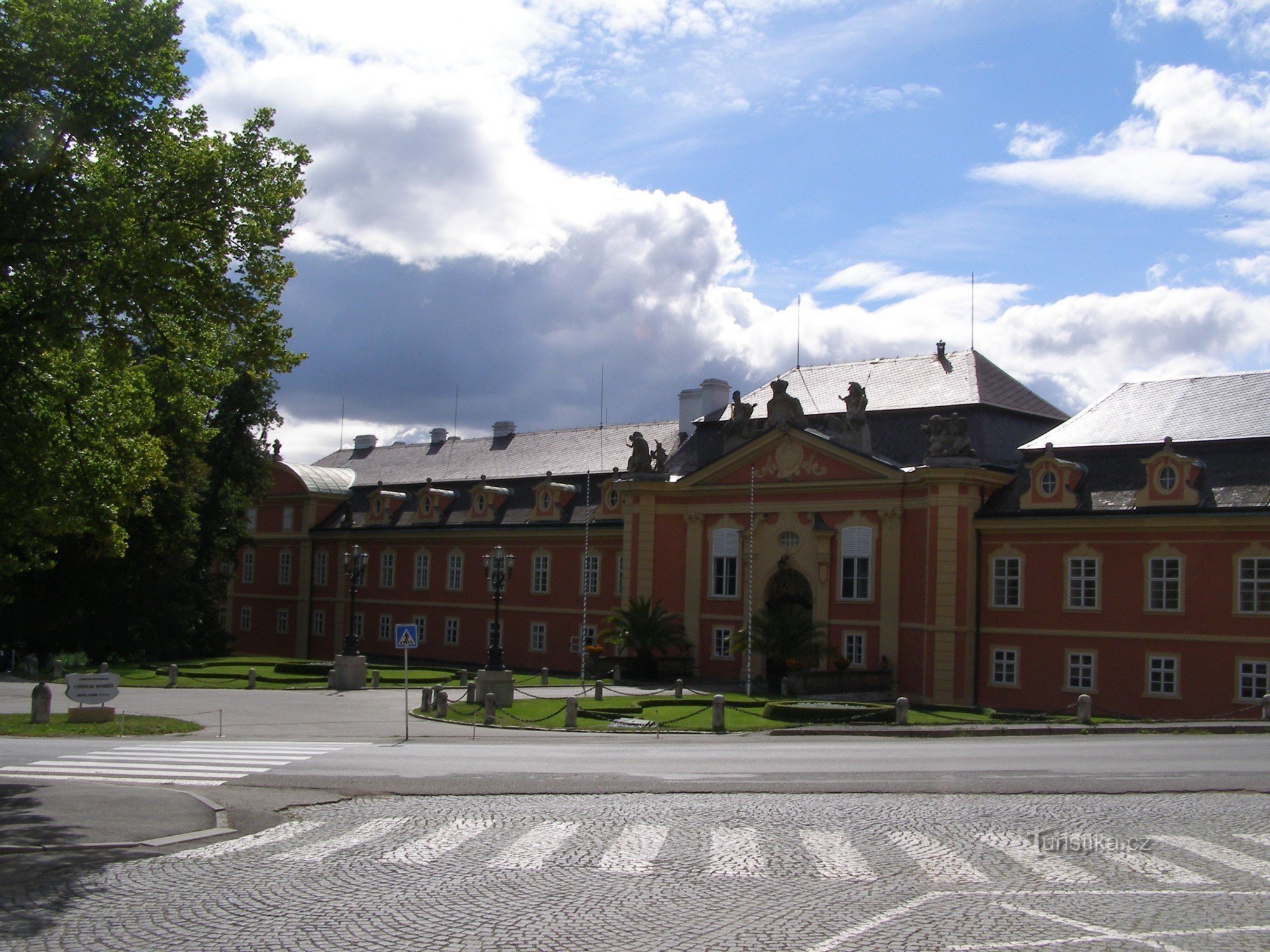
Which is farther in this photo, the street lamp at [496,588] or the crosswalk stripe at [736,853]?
the street lamp at [496,588]

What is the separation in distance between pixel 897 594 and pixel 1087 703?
1187 centimetres

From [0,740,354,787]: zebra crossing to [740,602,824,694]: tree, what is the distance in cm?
2094

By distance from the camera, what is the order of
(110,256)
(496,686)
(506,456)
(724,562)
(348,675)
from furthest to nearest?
1. (506,456)
2. (724,562)
3. (348,675)
4. (496,686)
5. (110,256)

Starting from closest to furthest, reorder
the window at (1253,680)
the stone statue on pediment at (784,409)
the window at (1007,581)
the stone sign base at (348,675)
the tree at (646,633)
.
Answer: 1. the window at (1253,680)
2. the window at (1007,581)
3. the stone sign base at (348,675)
4. the stone statue on pediment at (784,409)
5. the tree at (646,633)

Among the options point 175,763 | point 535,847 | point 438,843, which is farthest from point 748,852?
point 175,763

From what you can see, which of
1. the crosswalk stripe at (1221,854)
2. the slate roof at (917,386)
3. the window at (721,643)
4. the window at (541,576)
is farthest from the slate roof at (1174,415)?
the crosswalk stripe at (1221,854)

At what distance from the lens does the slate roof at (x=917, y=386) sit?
4322 cm

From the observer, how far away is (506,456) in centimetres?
6106

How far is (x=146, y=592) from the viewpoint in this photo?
173ft

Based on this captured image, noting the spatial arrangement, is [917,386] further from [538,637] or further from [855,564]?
[538,637]

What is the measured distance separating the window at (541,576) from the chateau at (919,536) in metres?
0.13

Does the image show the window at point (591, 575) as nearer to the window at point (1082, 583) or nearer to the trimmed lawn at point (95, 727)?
the window at point (1082, 583)

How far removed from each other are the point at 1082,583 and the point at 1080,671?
281cm

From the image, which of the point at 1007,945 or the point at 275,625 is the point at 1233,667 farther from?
the point at 275,625
